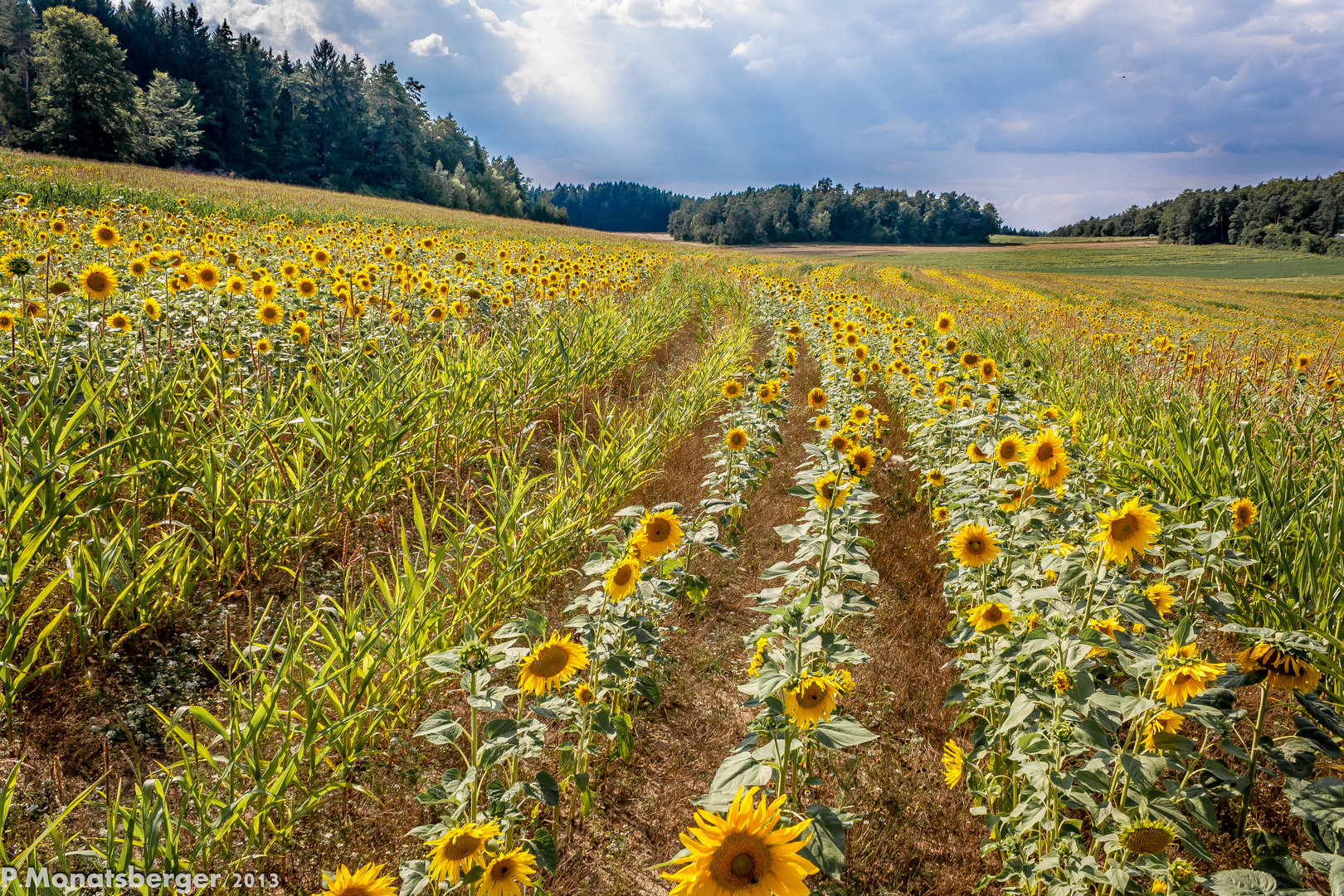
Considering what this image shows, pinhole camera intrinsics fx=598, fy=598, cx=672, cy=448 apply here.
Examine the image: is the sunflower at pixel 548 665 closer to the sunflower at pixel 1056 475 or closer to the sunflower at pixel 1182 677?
the sunflower at pixel 1182 677

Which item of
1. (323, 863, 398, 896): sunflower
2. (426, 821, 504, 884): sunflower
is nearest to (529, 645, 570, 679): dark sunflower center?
(426, 821, 504, 884): sunflower

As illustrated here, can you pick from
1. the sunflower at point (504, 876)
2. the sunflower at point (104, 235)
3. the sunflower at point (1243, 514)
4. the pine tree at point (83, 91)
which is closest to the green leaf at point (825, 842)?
the sunflower at point (504, 876)

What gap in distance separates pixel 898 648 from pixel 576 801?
1488 mm

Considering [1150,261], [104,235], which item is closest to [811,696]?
[104,235]

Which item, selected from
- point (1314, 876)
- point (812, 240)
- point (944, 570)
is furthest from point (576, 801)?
point (812, 240)

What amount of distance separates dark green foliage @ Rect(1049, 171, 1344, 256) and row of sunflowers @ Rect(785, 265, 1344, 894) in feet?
242

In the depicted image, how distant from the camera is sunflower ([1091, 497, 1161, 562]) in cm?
151

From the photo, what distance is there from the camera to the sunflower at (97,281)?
264cm

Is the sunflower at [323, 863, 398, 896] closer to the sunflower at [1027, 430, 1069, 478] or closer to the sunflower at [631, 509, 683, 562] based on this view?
the sunflower at [631, 509, 683, 562]

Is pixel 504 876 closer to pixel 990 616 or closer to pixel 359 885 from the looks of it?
pixel 359 885

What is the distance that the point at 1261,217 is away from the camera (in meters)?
63.7

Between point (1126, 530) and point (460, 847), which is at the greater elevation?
point (1126, 530)

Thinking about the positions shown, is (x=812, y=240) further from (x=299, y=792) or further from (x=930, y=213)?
(x=299, y=792)

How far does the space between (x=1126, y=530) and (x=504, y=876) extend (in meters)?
1.63
